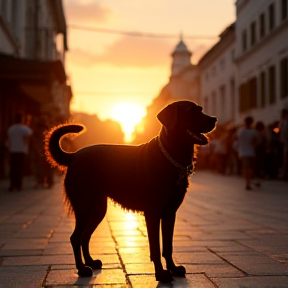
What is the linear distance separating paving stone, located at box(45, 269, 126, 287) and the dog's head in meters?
0.98

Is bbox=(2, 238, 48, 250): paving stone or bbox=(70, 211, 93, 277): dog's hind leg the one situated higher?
bbox=(70, 211, 93, 277): dog's hind leg

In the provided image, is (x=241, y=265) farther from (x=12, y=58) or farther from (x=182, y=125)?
(x=12, y=58)

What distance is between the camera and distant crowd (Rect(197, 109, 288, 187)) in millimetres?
14945

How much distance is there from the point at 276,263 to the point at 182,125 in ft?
4.23

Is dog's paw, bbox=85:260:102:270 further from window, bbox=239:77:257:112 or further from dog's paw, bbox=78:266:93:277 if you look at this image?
window, bbox=239:77:257:112

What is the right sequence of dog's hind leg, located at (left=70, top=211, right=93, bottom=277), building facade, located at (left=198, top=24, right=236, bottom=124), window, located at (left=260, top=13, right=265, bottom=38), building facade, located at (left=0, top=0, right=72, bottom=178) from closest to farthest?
dog's hind leg, located at (left=70, top=211, right=93, bottom=277), building facade, located at (left=0, top=0, right=72, bottom=178), window, located at (left=260, top=13, right=265, bottom=38), building facade, located at (left=198, top=24, right=236, bottom=124)

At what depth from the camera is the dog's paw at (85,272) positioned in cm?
435

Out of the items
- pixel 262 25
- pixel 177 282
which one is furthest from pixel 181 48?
pixel 177 282

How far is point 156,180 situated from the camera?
423 centimetres

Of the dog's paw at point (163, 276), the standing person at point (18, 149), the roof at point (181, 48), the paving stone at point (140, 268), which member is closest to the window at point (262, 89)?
the standing person at point (18, 149)

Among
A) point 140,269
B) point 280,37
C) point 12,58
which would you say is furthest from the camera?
point 280,37

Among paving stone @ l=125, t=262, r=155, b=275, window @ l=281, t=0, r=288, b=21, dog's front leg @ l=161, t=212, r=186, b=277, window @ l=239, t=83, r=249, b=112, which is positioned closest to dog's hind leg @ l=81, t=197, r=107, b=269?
paving stone @ l=125, t=262, r=155, b=275

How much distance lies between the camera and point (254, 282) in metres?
4.05

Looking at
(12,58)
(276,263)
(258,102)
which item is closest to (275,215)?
(276,263)
